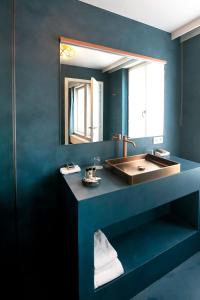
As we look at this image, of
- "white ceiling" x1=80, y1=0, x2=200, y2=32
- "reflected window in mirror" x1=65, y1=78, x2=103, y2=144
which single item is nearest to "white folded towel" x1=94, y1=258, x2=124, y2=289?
"reflected window in mirror" x1=65, y1=78, x2=103, y2=144

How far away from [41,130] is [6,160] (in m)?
0.33

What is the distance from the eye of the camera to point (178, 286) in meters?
1.44

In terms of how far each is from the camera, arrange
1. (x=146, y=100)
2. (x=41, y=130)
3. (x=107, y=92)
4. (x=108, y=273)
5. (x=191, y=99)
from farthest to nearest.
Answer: (x=191, y=99), (x=146, y=100), (x=107, y=92), (x=41, y=130), (x=108, y=273)

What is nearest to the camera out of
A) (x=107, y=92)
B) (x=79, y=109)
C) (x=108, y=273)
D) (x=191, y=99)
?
(x=108, y=273)

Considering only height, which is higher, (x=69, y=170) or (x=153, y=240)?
(x=69, y=170)

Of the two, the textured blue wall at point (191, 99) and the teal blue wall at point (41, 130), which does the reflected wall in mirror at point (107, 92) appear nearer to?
the teal blue wall at point (41, 130)

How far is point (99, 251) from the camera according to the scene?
52.1 inches

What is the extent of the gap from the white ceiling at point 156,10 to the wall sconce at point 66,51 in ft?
1.39

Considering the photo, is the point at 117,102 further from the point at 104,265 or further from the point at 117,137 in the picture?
the point at 104,265

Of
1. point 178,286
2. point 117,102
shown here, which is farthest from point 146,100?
point 178,286

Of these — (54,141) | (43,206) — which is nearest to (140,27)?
(54,141)

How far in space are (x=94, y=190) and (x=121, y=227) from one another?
0.83 metres

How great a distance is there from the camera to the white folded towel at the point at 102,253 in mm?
1258

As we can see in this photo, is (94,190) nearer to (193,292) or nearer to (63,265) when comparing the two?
(63,265)
